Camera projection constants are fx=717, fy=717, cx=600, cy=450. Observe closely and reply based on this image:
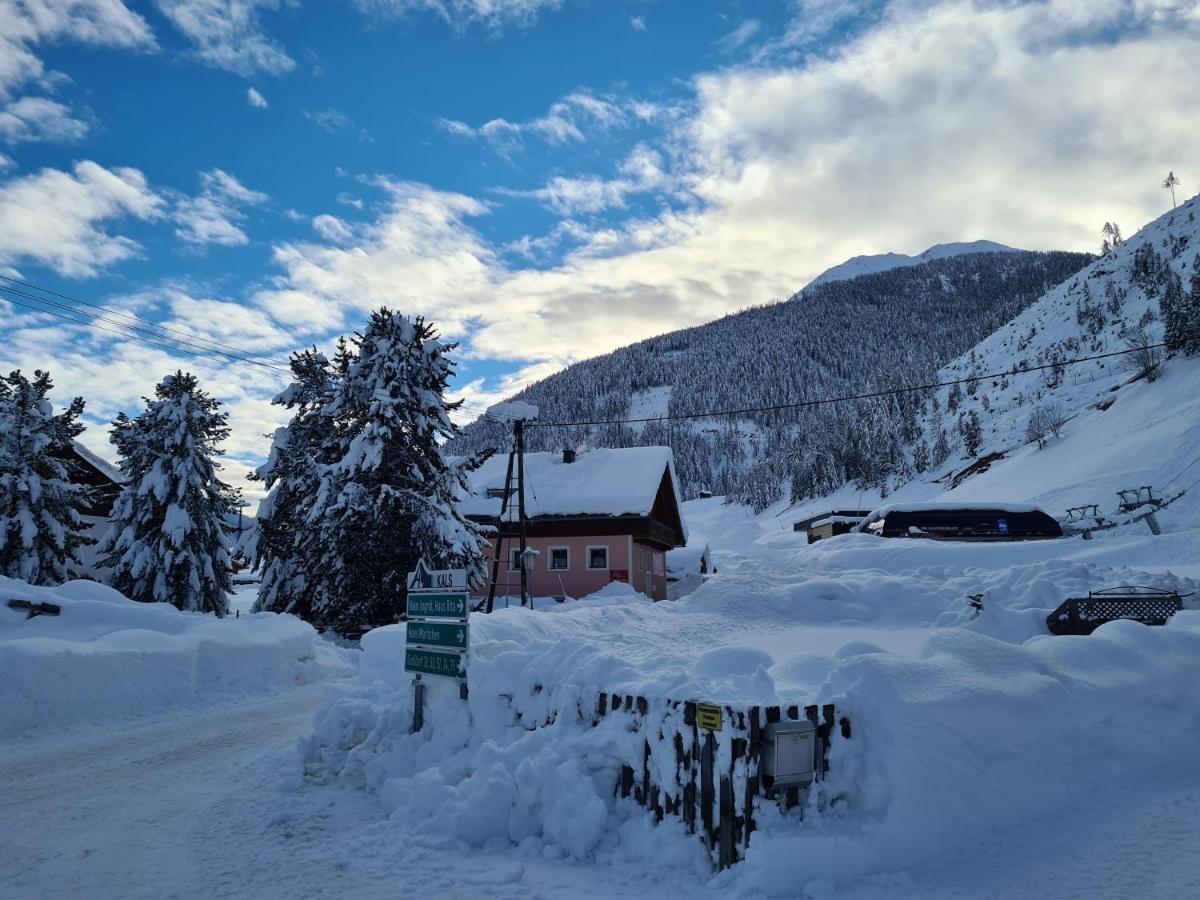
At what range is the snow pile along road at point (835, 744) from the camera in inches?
203

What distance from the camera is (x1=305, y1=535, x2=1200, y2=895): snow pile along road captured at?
203 inches

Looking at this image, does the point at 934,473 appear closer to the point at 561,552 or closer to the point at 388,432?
the point at 561,552

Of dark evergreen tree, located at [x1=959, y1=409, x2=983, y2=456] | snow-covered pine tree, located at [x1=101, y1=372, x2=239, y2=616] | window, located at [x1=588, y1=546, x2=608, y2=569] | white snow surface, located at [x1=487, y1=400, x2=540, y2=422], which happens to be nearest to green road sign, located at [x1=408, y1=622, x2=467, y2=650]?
white snow surface, located at [x1=487, y1=400, x2=540, y2=422]

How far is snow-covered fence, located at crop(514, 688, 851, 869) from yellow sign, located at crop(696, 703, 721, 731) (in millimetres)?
16

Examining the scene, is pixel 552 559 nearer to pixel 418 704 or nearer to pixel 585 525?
pixel 585 525

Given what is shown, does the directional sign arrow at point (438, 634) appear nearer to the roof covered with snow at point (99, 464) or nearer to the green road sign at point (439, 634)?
the green road sign at point (439, 634)

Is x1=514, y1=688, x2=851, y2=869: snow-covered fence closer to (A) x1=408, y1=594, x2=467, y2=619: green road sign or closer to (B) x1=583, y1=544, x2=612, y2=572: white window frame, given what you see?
(A) x1=408, y1=594, x2=467, y2=619: green road sign

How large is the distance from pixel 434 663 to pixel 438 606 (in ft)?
2.73

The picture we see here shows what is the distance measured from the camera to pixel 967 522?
3506cm

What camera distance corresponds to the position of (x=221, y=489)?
1032 inches

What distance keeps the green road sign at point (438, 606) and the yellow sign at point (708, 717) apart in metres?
3.57

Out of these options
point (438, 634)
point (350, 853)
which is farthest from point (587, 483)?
point (350, 853)

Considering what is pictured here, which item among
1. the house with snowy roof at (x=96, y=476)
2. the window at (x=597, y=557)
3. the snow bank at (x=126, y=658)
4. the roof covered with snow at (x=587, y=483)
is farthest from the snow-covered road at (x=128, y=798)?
the house with snowy roof at (x=96, y=476)

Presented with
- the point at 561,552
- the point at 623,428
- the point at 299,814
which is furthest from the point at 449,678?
the point at 623,428
